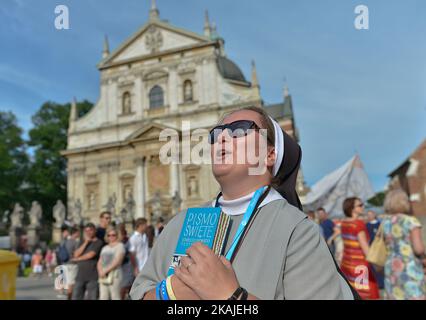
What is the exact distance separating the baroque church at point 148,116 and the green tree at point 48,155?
6188mm

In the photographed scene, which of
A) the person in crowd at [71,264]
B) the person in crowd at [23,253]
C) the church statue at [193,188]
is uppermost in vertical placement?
the church statue at [193,188]

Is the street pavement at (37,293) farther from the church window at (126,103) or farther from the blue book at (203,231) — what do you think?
the church window at (126,103)

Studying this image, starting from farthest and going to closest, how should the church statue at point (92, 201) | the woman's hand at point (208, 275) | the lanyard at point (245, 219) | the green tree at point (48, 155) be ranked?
the green tree at point (48, 155) < the church statue at point (92, 201) < the lanyard at point (245, 219) < the woman's hand at point (208, 275)

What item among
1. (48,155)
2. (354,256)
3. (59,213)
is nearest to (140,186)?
(59,213)

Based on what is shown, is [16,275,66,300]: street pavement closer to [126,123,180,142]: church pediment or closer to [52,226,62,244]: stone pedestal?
[52,226,62,244]: stone pedestal

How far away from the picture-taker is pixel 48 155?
36.8m

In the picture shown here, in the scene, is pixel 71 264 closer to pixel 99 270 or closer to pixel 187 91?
pixel 99 270

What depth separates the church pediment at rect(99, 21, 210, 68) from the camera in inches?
1141

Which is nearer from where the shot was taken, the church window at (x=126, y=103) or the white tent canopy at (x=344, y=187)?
the white tent canopy at (x=344, y=187)

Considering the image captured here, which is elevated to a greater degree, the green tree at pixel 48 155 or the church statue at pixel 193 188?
the green tree at pixel 48 155

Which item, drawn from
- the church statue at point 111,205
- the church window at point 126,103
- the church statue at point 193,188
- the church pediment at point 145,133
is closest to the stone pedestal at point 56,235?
the church statue at point 111,205

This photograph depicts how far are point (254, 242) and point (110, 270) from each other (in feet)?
18.3

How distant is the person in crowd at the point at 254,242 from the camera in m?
1.10

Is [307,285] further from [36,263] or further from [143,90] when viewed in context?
[143,90]
